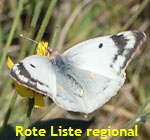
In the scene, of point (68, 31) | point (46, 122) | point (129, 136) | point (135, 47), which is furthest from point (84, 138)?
point (68, 31)

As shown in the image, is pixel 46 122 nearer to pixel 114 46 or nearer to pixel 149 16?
pixel 114 46

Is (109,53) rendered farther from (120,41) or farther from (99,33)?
(99,33)

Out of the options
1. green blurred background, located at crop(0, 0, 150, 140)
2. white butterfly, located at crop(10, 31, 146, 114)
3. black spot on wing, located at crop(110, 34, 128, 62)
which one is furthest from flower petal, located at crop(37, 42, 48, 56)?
green blurred background, located at crop(0, 0, 150, 140)

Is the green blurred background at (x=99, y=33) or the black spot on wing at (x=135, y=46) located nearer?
the black spot on wing at (x=135, y=46)

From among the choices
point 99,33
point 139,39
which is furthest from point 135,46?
point 99,33

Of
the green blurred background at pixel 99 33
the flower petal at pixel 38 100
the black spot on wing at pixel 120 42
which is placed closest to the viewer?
the flower petal at pixel 38 100

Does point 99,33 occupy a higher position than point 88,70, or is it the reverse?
point 88,70

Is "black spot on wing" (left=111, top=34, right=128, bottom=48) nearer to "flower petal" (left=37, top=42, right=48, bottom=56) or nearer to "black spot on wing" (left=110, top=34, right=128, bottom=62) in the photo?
"black spot on wing" (left=110, top=34, right=128, bottom=62)

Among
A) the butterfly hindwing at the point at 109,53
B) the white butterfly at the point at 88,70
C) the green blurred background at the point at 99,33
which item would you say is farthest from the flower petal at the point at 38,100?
the green blurred background at the point at 99,33

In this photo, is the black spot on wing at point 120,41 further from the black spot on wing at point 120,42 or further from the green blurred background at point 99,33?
the green blurred background at point 99,33

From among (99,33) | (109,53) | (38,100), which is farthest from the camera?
(99,33)
